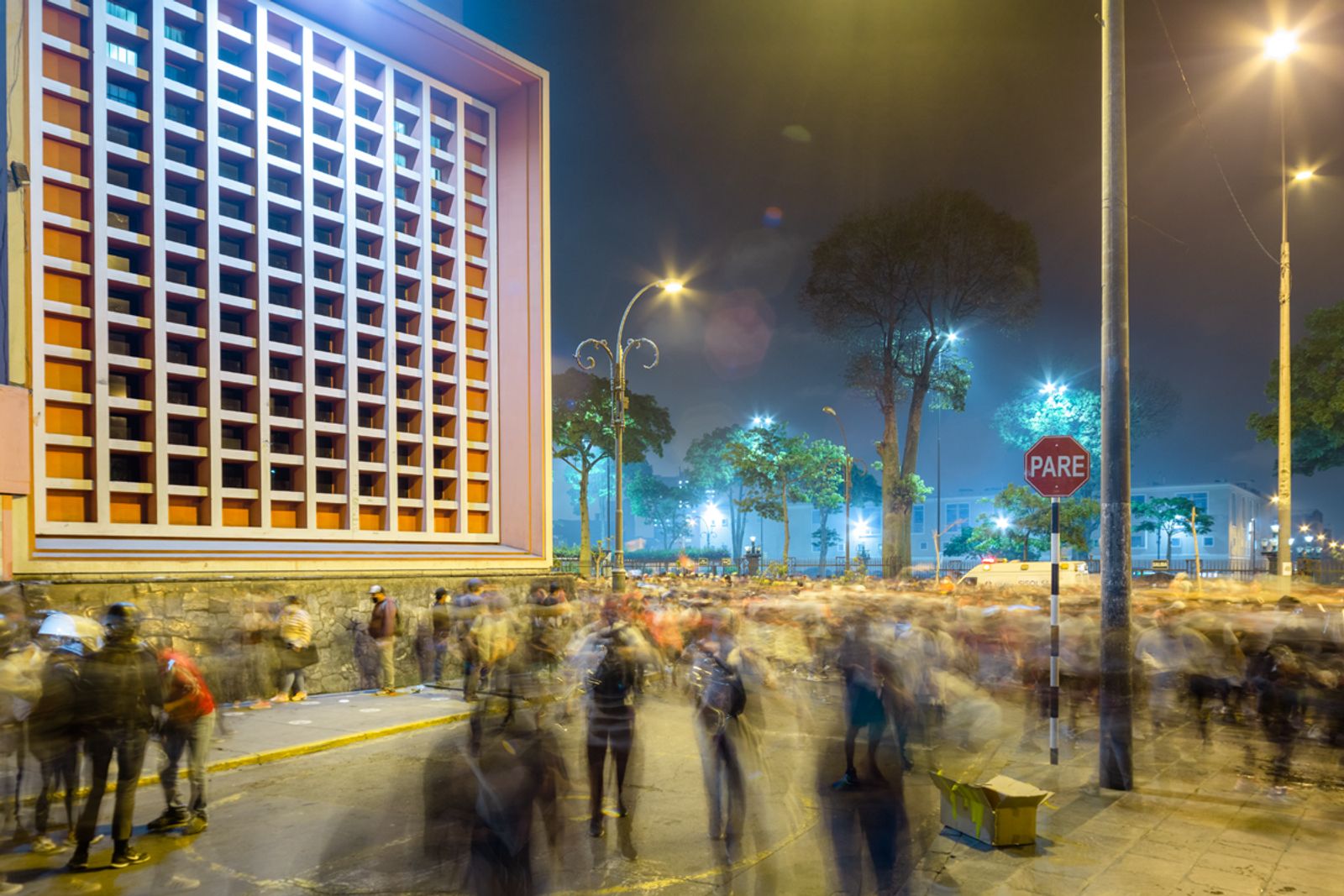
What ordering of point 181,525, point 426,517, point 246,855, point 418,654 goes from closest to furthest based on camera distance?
point 246,855
point 181,525
point 418,654
point 426,517

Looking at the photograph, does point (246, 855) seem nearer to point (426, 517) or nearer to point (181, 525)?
point (181, 525)

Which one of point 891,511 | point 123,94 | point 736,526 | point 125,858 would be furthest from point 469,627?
point 736,526

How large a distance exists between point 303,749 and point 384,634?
4.40 meters

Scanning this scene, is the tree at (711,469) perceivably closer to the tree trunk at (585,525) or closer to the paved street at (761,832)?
the tree trunk at (585,525)

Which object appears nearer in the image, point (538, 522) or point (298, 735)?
point (298, 735)

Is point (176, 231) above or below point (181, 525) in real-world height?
above

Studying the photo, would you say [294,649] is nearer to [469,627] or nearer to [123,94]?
[469,627]

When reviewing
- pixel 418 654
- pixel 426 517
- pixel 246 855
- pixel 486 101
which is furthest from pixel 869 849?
pixel 486 101

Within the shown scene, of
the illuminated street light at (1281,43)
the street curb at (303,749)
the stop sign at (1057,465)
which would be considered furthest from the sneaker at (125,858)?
the illuminated street light at (1281,43)

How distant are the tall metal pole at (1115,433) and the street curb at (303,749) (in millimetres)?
6469

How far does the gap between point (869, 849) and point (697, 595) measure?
13.6 m

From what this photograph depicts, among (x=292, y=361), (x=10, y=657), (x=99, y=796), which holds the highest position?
(x=292, y=361)

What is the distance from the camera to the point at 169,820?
775 centimetres

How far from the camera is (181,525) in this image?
49.9ft
